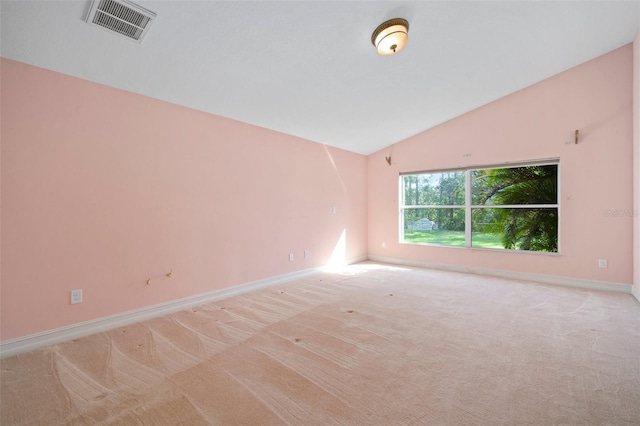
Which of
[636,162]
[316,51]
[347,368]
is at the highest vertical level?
[316,51]

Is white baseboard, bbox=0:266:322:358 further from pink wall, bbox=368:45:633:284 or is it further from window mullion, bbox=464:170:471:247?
pink wall, bbox=368:45:633:284

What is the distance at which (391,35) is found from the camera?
2.52 metres

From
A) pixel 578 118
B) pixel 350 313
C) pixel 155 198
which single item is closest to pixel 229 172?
pixel 155 198

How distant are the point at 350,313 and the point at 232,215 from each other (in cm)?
192

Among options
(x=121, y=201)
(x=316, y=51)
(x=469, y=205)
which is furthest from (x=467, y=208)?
(x=121, y=201)

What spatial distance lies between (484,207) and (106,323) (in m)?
5.41

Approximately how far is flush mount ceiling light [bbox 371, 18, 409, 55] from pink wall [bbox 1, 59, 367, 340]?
79.1 inches

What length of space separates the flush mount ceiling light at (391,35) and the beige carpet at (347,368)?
8.72 feet

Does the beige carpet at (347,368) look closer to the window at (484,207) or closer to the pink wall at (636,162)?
the pink wall at (636,162)

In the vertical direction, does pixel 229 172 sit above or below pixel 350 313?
above

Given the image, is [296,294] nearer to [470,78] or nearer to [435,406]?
[435,406]

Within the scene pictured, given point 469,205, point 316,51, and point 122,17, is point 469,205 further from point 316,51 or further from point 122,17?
point 122,17

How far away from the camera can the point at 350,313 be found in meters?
3.00

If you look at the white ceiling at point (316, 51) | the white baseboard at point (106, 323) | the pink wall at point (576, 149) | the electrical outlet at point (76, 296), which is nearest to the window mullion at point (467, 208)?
the pink wall at point (576, 149)
